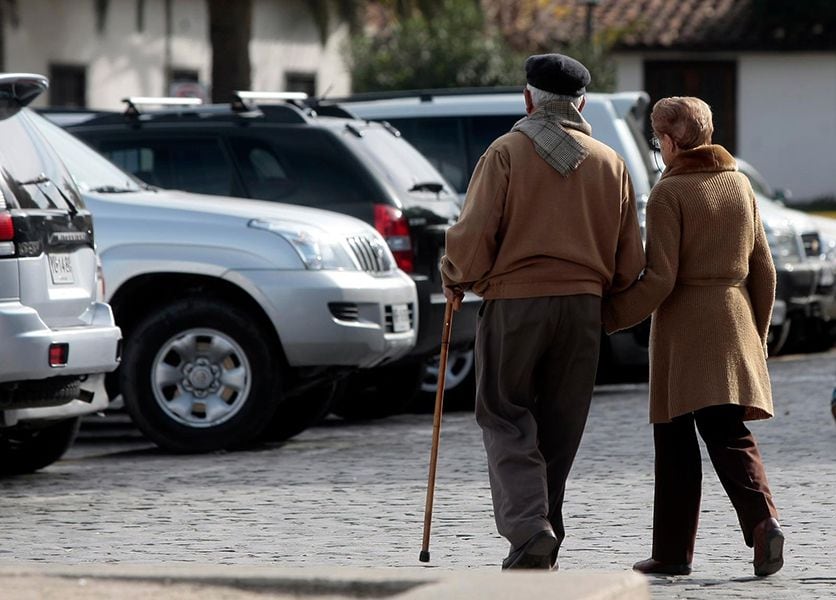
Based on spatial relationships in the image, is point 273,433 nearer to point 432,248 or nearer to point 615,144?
point 432,248

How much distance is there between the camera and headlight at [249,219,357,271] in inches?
413

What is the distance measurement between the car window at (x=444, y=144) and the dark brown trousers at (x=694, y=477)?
653 centimetres

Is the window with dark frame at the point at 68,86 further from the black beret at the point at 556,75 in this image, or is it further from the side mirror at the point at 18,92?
the black beret at the point at 556,75

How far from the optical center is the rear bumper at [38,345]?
28.1 feet

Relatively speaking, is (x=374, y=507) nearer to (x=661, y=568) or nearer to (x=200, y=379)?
(x=661, y=568)

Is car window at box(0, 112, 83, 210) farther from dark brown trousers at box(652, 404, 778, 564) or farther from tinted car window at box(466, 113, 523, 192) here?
tinted car window at box(466, 113, 523, 192)

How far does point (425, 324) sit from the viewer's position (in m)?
11.4

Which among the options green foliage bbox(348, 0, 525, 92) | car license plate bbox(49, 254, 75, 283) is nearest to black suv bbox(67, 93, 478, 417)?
car license plate bbox(49, 254, 75, 283)

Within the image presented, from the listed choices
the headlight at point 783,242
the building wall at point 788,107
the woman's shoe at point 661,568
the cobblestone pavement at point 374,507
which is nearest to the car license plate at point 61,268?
the cobblestone pavement at point 374,507

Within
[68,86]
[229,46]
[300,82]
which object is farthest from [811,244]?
[300,82]

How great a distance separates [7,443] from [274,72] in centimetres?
2405

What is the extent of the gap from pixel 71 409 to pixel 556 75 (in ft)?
11.2

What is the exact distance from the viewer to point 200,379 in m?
10.6

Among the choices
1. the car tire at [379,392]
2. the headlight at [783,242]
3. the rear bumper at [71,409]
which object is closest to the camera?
the rear bumper at [71,409]
